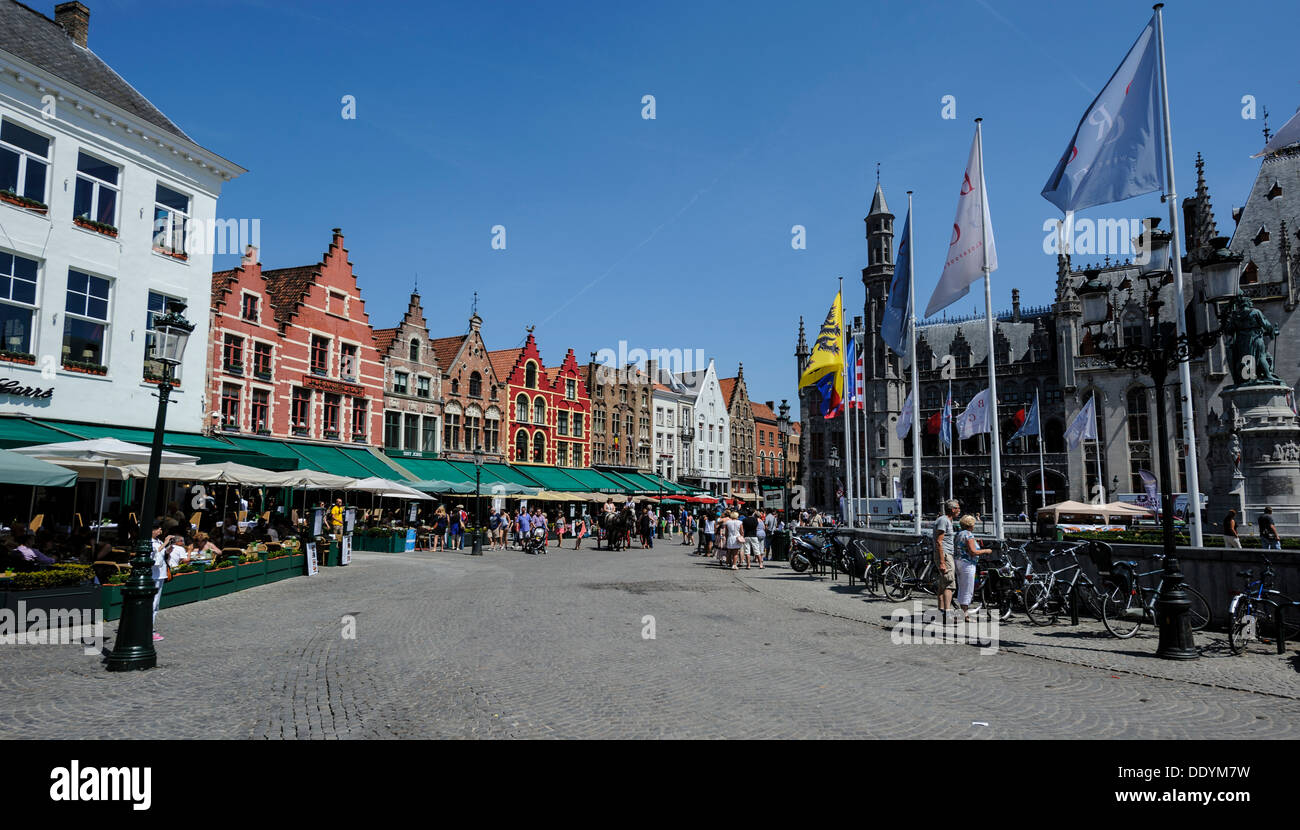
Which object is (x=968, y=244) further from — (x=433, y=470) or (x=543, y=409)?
(x=543, y=409)

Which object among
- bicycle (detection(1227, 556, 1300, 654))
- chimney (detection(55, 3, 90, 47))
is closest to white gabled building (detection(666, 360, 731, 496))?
chimney (detection(55, 3, 90, 47))

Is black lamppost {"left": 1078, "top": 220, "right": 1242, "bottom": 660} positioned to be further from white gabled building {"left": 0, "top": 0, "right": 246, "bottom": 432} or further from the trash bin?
white gabled building {"left": 0, "top": 0, "right": 246, "bottom": 432}

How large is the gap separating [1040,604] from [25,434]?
69.3ft

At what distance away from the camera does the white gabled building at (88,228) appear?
743 inches

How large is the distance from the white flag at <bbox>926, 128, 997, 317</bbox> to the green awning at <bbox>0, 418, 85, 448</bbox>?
67.0 ft

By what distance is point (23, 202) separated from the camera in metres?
18.9

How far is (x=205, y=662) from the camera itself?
28.9 ft

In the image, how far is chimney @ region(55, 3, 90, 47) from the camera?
77.3ft

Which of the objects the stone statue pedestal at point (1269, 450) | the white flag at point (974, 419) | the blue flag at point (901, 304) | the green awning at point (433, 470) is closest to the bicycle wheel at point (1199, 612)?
the stone statue pedestal at point (1269, 450)

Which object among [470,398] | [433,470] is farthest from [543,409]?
[433,470]

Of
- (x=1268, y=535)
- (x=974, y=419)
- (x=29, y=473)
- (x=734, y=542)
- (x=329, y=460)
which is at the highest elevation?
(x=974, y=419)

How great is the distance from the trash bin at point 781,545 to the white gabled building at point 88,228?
1923cm
